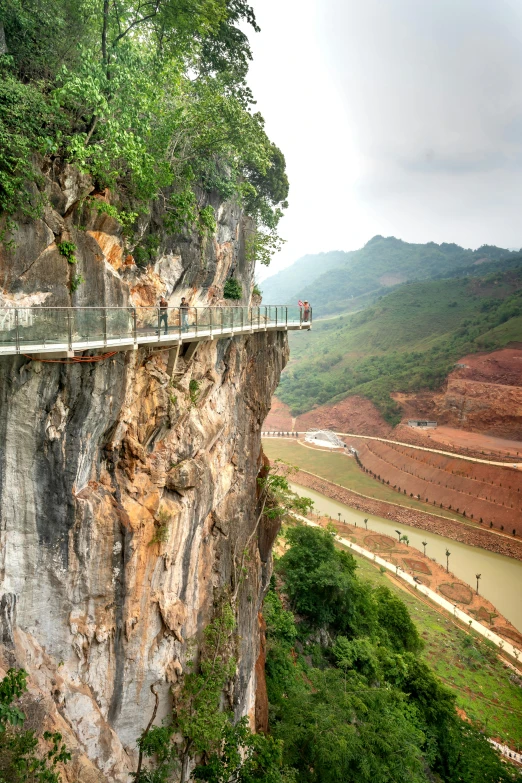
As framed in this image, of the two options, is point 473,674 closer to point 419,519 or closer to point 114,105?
point 419,519

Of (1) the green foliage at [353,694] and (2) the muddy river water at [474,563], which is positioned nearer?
(1) the green foliage at [353,694]

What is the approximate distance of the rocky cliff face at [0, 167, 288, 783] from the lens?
27.2ft

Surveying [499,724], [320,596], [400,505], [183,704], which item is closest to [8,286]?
[183,704]

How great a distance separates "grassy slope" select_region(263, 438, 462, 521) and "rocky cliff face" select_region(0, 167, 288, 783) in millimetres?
40020

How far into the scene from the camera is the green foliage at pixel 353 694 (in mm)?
13562

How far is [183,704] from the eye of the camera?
11148mm

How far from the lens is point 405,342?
88812mm

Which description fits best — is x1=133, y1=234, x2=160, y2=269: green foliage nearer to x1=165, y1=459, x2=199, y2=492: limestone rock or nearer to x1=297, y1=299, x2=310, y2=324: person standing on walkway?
x1=165, y1=459, x2=199, y2=492: limestone rock

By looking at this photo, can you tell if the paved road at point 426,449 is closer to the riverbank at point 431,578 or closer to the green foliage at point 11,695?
the riverbank at point 431,578

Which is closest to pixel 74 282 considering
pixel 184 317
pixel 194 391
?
pixel 184 317

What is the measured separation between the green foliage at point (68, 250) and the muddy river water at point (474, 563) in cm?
3713

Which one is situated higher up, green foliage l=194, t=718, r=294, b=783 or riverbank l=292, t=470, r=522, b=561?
green foliage l=194, t=718, r=294, b=783

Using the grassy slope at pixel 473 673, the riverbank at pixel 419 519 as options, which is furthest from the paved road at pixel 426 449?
the grassy slope at pixel 473 673

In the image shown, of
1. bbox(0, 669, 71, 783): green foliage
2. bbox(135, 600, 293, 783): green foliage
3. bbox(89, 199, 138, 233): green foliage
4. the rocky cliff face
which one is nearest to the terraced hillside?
bbox(135, 600, 293, 783): green foliage
